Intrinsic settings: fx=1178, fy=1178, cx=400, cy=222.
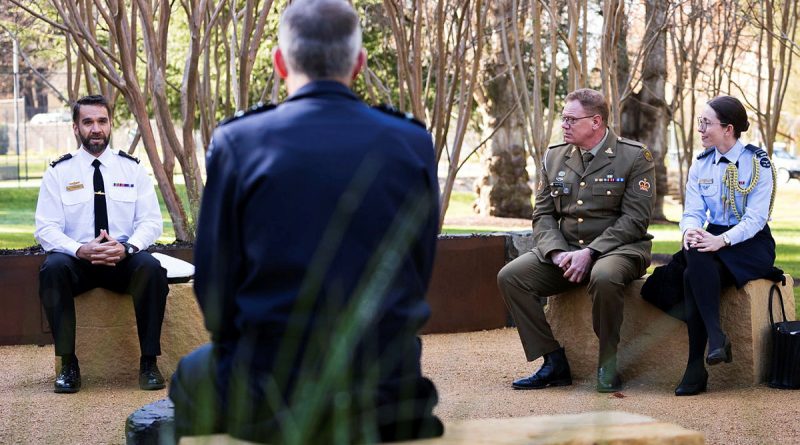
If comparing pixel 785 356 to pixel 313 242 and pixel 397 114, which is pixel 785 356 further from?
pixel 313 242

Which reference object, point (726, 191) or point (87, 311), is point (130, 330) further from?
point (726, 191)

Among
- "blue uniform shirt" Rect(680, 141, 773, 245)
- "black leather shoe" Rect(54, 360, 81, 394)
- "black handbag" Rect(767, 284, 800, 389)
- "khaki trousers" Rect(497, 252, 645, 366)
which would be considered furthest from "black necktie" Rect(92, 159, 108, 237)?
"black handbag" Rect(767, 284, 800, 389)

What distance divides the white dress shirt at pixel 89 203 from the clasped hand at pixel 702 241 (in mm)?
2708

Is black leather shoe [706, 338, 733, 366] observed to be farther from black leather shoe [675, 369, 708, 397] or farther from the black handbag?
the black handbag

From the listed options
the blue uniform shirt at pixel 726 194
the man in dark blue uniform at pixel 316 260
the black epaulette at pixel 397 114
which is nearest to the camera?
the man in dark blue uniform at pixel 316 260

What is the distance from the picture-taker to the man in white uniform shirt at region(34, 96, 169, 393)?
5.82 m

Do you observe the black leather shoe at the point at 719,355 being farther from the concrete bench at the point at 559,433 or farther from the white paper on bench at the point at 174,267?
the concrete bench at the point at 559,433

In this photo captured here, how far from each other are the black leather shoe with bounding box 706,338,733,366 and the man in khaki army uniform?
52 cm

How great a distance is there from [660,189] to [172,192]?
12.9m

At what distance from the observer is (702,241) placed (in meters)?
5.61

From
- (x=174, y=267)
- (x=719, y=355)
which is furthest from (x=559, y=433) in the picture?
(x=174, y=267)

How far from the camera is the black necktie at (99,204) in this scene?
607 cm

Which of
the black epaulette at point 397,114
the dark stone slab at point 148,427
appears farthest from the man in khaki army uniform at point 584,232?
the black epaulette at point 397,114

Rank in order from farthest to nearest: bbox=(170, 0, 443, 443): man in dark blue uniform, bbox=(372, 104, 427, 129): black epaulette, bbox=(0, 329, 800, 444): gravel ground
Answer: bbox=(0, 329, 800, 444): gravel ground → bbox=(372, 104, 427, 129): black epaulette → bbox=(170, 0, 443, 443): man in dark blue uniform
